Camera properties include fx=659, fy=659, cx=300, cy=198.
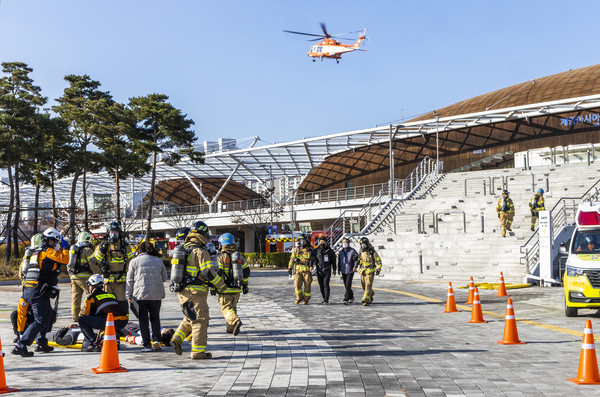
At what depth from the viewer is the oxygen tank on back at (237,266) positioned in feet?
35.7

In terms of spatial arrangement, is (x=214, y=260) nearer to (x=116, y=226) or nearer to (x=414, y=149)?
(x=116, y=226)

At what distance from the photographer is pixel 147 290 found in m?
9.82

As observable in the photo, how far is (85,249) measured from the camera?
1262 centimetres

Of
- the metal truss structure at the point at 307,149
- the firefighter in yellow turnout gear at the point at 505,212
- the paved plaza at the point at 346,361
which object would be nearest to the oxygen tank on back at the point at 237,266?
the paved plaza at the point at 346,361

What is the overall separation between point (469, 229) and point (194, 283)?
73.0 feet

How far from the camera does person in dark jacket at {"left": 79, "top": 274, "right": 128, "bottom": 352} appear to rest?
31.7 feet

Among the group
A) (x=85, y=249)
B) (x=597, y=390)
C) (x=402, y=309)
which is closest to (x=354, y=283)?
(x=402, y=309)

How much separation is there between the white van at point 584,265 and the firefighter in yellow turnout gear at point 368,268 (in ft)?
15.9

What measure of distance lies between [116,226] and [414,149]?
51.7 m

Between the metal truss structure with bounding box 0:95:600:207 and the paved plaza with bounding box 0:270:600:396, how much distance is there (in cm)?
3398

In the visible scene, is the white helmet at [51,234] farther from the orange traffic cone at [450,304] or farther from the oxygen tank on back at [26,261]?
the orange traffic cone at [450,304]

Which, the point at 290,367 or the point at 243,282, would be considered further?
the point at 243,282

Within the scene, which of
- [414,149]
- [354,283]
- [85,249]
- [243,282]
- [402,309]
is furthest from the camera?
[414,149]

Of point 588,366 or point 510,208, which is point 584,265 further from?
point 510,208
